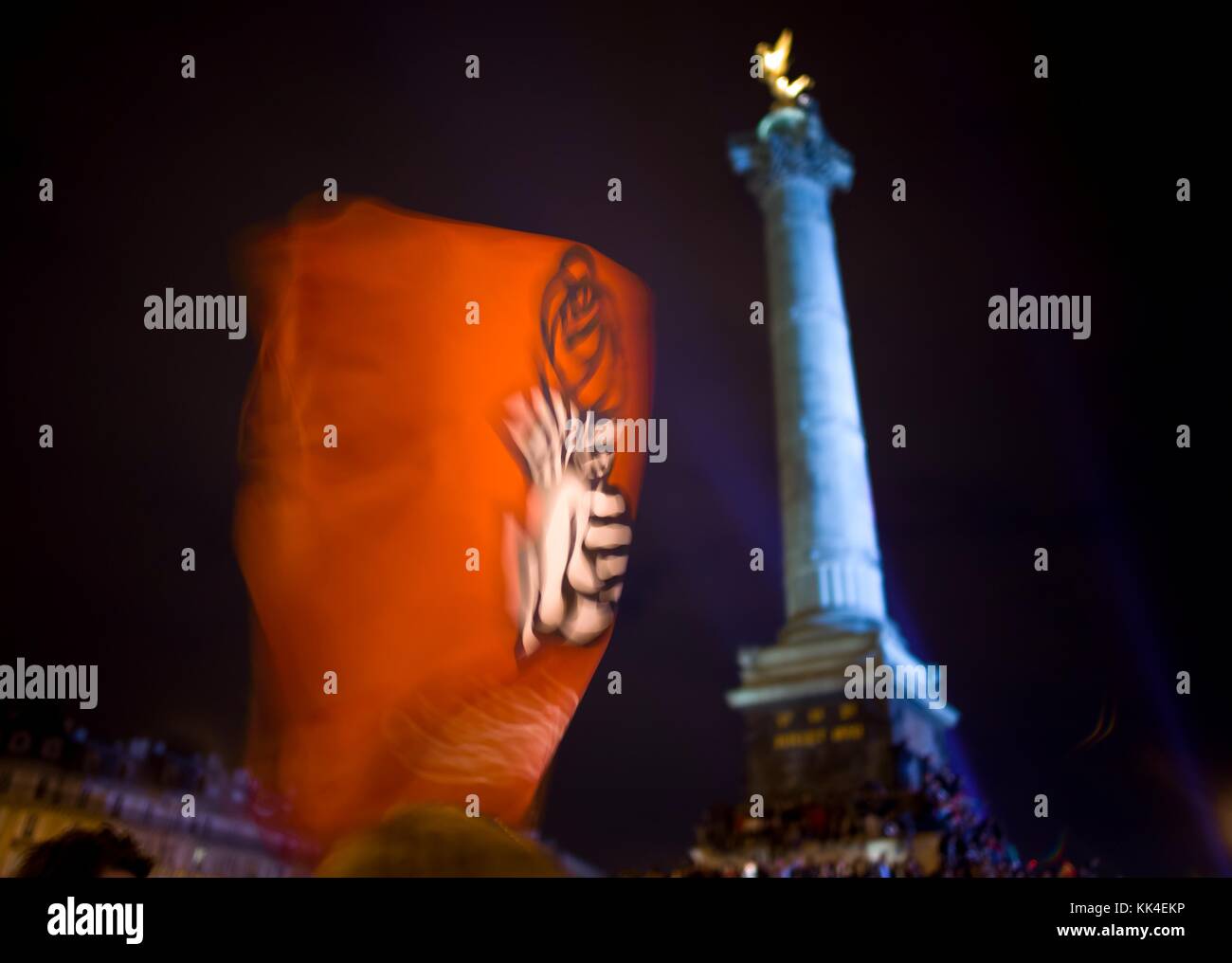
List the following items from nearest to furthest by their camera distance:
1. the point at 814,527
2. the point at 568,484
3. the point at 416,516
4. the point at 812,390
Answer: the point at 416,516 < the point at 568,484 < the point at 814,527 < the point at 812,390

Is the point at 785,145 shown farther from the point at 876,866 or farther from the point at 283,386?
the point at 876,866

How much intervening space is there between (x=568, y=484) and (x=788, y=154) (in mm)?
25460

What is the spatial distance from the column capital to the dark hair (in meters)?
36.9

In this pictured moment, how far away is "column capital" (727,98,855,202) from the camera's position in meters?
45.6

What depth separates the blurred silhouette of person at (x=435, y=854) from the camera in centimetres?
1330

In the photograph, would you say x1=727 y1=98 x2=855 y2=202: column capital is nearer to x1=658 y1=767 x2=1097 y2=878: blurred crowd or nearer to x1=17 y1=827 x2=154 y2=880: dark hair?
x1=658 y1=767 x2=1097 y2=878: blurred crowd

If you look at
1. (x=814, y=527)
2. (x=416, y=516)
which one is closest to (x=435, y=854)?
(x=416, y=516)

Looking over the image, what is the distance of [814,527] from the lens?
39.4 m

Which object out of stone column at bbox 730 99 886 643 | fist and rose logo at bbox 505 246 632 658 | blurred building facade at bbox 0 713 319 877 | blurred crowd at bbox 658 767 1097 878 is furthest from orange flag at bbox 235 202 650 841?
stone column at bbox 730 99 886 643

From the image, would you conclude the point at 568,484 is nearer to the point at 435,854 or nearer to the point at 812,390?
the point at 435,854

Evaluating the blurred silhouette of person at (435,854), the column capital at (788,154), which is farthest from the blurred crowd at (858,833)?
the column capital at (788,154)

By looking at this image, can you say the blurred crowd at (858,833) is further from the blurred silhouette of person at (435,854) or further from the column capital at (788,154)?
the column capital at (788,154)
